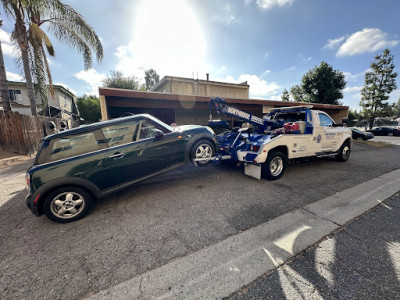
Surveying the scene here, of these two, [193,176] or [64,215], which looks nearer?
[64,215]

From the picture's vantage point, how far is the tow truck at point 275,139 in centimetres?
438

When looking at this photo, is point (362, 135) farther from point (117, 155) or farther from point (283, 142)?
point (117, 155)

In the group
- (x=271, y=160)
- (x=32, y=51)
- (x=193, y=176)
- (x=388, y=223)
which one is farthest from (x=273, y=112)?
(x=32, y=51)

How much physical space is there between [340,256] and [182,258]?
77.0 inches

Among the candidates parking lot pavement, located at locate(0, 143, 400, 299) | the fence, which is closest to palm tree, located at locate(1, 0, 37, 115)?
the fence

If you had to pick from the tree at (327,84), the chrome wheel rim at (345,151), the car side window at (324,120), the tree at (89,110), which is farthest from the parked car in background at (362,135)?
the tree at (89,110)

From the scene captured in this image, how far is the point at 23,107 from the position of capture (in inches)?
834

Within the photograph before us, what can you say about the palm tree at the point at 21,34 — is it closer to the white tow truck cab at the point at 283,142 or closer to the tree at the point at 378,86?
the white tow truck cab at the point at 283,142

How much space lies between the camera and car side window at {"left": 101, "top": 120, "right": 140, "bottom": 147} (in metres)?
3.21

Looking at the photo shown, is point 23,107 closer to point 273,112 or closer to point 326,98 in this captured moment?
point 273,112

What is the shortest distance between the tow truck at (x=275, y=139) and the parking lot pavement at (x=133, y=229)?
571 millimetres

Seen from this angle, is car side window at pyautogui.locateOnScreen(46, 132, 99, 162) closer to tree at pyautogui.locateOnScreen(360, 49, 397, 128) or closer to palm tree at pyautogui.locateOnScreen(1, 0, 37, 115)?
palm tree at pyautogui.locateOnScreen(1, 0, 37, 115)

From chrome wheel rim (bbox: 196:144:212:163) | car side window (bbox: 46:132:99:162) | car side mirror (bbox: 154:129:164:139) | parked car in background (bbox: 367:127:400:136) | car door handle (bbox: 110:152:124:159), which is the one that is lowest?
parked car in background (bbox: 367:127:400:136)

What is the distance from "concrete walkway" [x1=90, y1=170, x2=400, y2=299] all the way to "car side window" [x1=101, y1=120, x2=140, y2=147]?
2315 millimetres
